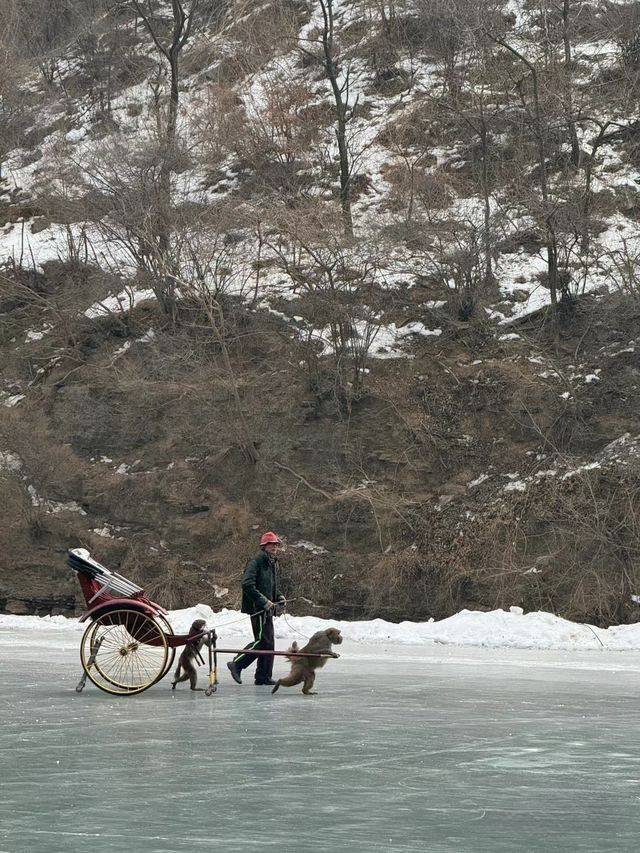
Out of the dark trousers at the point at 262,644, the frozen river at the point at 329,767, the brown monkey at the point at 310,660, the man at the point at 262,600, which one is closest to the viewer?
the frozen river at the point at 329,767

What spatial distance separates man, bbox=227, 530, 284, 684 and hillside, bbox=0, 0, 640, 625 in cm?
1146

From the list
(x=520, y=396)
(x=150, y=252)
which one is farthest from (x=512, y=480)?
(x=150, y=252)

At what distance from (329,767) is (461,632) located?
11.9 metres

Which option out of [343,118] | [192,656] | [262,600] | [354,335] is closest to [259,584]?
[262,600]

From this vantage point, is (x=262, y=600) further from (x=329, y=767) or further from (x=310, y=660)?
(x=329, y=767)

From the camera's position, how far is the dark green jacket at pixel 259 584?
1385 cm

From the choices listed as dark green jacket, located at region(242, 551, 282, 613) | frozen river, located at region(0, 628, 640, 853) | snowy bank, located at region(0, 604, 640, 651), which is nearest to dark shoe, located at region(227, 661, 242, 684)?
frozen river, located at region(0, 628, 640, 853)

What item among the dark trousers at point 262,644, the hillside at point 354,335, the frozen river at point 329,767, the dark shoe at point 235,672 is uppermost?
the hillside at point 354,335

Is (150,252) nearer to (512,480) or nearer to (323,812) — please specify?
(512,480)

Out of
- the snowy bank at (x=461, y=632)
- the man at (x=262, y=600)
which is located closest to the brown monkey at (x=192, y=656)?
the man at (x=262, y=600)

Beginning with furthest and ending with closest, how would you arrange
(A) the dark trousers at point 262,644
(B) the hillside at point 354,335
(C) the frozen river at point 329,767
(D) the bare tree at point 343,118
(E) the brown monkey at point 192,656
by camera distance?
(D) the bare tree at point 343,118 → (B) the hillside at point 354,335 → (A) the dark trousers at point 262,644 → (E) the brown monkey at point 192,656 → (C) the frozen river at point 329,767

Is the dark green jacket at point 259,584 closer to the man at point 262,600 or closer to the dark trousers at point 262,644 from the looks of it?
the man at point 262,600

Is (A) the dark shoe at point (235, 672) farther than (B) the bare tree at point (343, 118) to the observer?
No

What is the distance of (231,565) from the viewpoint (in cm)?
2830
